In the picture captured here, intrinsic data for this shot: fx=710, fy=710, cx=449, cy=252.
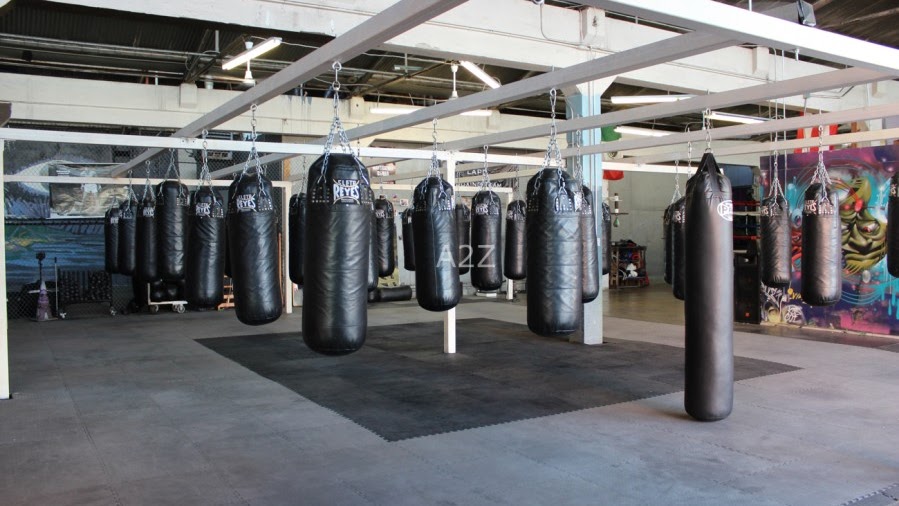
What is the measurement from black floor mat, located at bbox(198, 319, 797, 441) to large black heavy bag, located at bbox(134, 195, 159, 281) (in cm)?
137

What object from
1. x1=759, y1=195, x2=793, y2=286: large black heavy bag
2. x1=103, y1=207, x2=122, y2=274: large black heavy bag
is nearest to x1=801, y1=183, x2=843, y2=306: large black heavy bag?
x1=759, y1=195, x2=793, y2=286: large black heavy bag

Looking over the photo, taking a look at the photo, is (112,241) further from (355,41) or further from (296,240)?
(355,41)

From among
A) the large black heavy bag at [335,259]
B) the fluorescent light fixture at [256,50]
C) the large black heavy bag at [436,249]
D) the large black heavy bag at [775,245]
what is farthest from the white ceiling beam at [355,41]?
the large black heavy bag at [775,245]

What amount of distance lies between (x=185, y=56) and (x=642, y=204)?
41.6 ft

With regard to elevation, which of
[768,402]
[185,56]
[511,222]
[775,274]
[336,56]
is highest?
[185,56]

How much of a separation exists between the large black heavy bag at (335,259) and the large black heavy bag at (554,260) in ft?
3.91

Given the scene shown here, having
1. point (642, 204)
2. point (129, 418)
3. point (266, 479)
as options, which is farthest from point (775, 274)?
point (642, 204)

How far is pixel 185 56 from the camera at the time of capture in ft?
31.0

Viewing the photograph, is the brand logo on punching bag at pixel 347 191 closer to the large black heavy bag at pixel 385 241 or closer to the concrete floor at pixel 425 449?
the concrete floor at pixel 425 449

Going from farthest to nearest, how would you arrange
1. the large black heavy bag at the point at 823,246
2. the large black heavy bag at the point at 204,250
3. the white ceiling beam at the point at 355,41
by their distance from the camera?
the large black heavy bag at the point at 823,246, the large black heavy bag at the point at 204,250, the white ceiling beam at the point at 355,41

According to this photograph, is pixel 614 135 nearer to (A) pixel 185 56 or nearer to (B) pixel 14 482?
(A) pixel 185 56

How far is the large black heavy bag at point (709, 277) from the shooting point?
434cm

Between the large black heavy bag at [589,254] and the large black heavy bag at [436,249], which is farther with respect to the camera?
the large black heavy bag at [589,254]

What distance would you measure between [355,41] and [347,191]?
662mm
